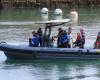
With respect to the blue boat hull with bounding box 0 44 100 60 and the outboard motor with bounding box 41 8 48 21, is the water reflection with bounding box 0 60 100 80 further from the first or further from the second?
the outboard motor with bounding box 41 8 48 21

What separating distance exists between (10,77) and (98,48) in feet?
18.4

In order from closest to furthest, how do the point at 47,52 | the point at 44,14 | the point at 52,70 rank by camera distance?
the point at 52,70, the point at 47,52, the point at 44,14

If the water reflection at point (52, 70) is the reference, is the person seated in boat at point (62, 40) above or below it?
above

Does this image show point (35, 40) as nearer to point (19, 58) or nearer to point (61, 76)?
point (19, 58)

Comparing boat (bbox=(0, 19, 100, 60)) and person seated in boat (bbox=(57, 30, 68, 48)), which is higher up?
person seated in boat (bbox=(57, 30, 68, 48))

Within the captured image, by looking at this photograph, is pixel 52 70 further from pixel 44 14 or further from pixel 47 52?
pixel 44 14

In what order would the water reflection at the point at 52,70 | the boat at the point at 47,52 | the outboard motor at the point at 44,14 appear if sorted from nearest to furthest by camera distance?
the water reflection at the point at 52,70 < the boat at the point at 47,52 < the outboard motor at the point at 44,14

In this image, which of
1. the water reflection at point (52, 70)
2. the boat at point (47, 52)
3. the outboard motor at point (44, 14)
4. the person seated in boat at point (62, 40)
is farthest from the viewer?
the outboard motor at point (44, 14)

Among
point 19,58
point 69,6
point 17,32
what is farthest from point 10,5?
point 19,58

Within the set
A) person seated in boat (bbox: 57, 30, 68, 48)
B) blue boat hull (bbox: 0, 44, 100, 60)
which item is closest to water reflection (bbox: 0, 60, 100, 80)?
blue boat hull (bbox: 0, 44, 100, 60)

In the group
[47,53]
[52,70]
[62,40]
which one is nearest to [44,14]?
[62,40]

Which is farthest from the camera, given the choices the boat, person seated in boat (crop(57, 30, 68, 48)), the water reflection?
person seated in boat (crop(57, 30, 68, 48))

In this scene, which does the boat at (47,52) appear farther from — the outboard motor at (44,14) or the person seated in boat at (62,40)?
the outboard motor at (44,14)

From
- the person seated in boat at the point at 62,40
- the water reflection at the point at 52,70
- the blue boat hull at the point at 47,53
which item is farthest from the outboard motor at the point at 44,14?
the water reflection at the point at 52,70
